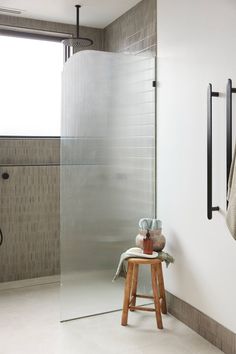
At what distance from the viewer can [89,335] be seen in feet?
8.27

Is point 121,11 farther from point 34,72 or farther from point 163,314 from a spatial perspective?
point 163,314

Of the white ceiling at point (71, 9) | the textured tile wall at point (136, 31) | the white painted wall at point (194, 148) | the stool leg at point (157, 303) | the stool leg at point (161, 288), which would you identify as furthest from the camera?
the white ceiling at point (71, 9)

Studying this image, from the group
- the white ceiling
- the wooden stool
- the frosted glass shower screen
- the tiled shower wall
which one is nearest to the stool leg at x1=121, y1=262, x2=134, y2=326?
the wooden stool

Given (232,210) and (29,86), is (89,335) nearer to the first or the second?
(232,210)

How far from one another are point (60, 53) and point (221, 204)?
231 centimetres

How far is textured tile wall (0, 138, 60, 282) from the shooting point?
11.5 feet

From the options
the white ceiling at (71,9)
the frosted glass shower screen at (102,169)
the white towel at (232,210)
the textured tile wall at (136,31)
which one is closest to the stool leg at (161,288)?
the frosted glass shower screen at (102,169)

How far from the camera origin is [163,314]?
2857mm

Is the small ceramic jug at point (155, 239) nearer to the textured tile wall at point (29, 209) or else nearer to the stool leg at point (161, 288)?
the stool leg at point (161, 288)

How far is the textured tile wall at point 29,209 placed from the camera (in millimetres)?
3504

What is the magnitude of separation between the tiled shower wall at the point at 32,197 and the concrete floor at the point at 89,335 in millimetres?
608

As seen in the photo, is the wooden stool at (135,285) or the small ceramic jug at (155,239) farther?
the small ceramic jug at (155,239)

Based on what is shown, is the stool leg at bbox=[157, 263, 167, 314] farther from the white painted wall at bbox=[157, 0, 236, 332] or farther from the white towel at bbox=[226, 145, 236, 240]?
the white towel at bbox=[226, 145, 236, 240]

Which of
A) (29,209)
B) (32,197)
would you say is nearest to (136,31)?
(32,197)
